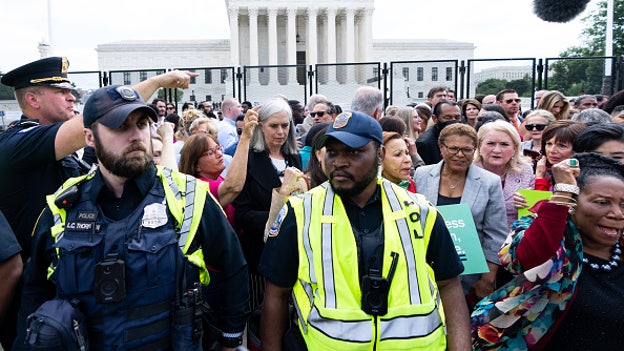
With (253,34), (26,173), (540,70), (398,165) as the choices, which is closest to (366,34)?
(253,34)

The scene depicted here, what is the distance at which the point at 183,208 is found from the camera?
2.36 meters

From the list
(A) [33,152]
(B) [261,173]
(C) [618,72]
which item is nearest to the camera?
(A) [33,152]

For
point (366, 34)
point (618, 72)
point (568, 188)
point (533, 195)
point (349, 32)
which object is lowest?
point (533, 195)

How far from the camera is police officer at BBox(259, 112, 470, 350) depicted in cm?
217

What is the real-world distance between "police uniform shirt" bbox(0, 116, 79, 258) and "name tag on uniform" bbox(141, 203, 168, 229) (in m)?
0.96

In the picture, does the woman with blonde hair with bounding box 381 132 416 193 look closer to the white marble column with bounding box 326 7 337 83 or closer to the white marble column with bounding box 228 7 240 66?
the white marble column with bounding box 228 7 240 66

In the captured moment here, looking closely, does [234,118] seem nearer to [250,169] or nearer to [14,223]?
[250,169]

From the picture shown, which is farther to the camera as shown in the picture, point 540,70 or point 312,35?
point 312,35

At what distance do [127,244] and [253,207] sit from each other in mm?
1791

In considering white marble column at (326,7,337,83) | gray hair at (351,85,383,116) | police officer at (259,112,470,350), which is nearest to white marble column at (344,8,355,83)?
white marble column at (326,7,337,83)

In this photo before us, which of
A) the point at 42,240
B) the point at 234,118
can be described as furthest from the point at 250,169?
the point at 234,118

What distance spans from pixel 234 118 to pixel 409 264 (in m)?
8.06

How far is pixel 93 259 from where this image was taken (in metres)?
2.17

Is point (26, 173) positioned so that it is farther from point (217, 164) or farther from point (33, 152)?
point (217, 164)
